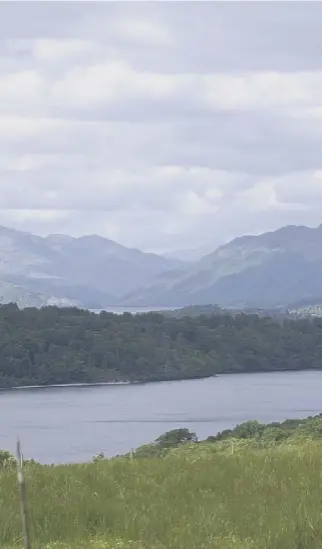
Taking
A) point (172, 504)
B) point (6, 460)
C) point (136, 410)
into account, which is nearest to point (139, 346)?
point (136, 410)

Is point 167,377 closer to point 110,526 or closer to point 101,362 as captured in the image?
point 101,362

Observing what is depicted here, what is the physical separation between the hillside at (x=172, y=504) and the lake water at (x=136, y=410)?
39.4 m

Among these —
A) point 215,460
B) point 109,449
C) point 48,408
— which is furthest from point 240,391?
point 215,460

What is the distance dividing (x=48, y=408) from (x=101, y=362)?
107ft

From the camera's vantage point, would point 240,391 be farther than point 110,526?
Yes

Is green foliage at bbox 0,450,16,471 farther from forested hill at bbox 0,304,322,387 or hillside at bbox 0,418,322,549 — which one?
forested hill at bbox 0,304,322,387

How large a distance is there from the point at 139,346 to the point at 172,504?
388 feet

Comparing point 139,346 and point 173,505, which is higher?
point 139,346

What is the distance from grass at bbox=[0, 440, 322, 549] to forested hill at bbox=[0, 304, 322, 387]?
106 metres

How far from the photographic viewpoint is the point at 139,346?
12519 centimetres

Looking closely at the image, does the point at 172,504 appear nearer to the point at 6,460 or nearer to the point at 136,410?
the point at 6,460

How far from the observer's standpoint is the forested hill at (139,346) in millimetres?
116938

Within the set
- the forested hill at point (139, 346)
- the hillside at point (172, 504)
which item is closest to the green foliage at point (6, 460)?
the hillside at point (172, 504)

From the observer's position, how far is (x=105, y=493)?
7.34 meters
